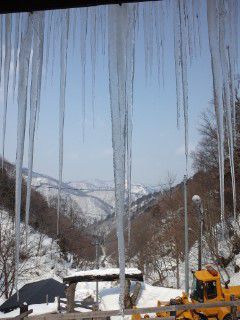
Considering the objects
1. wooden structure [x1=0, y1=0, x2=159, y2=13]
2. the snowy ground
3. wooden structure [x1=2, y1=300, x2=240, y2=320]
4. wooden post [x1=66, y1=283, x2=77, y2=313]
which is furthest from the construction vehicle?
wooden structure [x1=0, y1=0, x2=159, y2=13]

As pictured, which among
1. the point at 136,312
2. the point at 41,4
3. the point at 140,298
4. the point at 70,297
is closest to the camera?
the point at 41,4

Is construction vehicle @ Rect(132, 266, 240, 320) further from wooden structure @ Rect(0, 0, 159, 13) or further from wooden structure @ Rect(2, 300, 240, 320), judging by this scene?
wooden structure @ Rect(0, 0, 159, 13)

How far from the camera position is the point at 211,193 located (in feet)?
83.5

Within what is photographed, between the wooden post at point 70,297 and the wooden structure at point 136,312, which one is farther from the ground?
the wooden structure at point 136,312

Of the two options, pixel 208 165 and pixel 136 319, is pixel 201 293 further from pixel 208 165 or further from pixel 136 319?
pixel 208 165

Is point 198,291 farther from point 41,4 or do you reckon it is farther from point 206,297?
point 41,4

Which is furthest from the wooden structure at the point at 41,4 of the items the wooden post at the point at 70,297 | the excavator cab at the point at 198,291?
the wooden post at the point at 70,297

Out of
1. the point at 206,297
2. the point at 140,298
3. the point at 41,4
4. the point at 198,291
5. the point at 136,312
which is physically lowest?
the point at 140,298

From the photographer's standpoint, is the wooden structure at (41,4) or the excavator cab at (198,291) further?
the excavator cab at (198,291)

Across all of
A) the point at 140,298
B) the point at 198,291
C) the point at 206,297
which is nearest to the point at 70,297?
the point at 140,298

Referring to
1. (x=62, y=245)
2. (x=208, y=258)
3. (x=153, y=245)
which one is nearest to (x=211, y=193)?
(x=208, y=258)

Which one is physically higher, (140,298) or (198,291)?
(198,291)

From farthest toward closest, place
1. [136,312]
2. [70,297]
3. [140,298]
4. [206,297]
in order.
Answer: [140,298], [70,297], [206,297], [136,312]

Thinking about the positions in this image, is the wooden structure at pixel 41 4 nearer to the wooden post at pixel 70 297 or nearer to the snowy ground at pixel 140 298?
the wooden post at pixel 70 297
